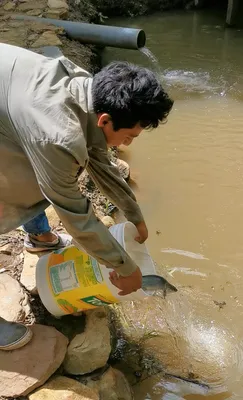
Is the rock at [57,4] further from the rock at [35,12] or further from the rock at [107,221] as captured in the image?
the rock at [107,221]

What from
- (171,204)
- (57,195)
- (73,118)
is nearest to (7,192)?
(57,195)

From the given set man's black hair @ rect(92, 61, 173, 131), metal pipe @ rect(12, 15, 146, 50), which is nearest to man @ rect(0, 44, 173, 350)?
man's black hair @ rect(92, 61, 173, 131)

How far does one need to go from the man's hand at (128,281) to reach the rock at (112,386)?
0.48m

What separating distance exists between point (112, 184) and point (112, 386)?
882 millimetres

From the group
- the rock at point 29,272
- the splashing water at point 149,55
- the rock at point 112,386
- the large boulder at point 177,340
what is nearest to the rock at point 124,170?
the large boulder at point 177,340

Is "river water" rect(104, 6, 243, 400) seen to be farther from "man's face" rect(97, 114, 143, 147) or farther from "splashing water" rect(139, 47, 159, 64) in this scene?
"man's face" rect(97, 114, 143, 147)

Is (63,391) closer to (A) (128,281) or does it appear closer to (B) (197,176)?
(A) (128,281)

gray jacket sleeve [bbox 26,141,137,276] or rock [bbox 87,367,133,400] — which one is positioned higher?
gray jacket sleeve [bbox 26,141,137,276]

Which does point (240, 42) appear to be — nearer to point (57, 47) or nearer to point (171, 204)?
point (57, 47)

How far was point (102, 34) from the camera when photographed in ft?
15.9

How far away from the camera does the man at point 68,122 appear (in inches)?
58.9

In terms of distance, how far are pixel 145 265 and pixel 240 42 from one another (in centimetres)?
542

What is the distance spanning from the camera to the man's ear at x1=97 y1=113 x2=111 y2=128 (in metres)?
1.56

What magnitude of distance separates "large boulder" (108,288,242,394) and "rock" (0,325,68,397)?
0.41 meters
